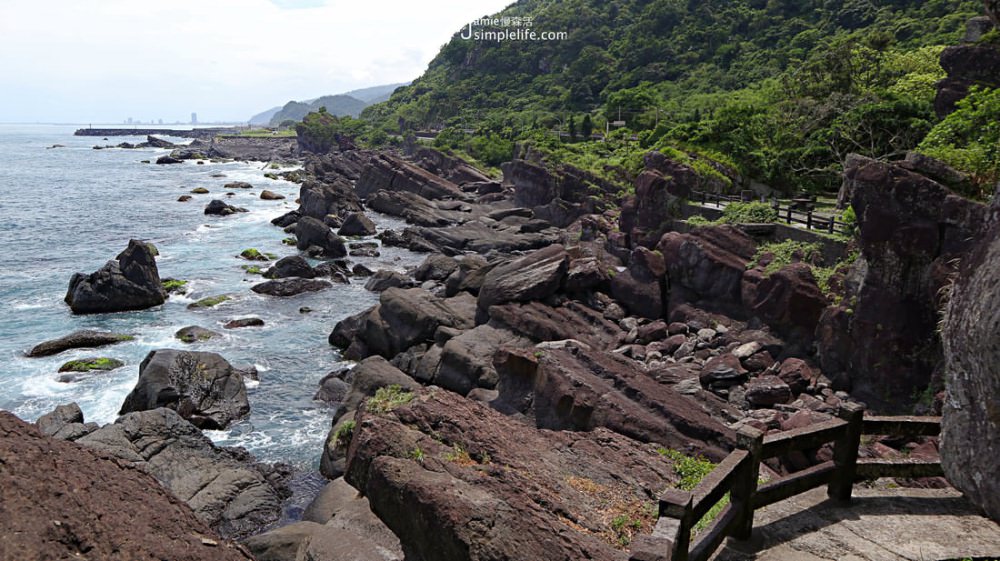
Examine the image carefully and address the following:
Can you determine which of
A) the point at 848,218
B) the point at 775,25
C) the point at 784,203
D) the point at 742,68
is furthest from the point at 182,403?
the point at 775,25

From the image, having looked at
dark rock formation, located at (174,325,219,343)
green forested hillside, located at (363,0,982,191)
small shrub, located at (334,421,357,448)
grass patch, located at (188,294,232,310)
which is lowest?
dark rock formation, located at (174,325,219,343)

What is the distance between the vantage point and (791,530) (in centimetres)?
809

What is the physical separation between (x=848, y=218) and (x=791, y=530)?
64.9 ft

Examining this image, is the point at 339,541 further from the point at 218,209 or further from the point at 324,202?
→ the point at 218,209

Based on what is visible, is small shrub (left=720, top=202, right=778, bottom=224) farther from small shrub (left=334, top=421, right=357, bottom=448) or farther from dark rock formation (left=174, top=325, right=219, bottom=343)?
dark rock formation (left=174, top=325, right=219, bottom=343)

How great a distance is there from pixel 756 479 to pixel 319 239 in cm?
5102

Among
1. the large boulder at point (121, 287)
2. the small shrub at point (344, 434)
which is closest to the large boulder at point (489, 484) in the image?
the small shrub at point (344, 434)

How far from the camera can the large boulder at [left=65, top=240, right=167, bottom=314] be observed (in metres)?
36.8

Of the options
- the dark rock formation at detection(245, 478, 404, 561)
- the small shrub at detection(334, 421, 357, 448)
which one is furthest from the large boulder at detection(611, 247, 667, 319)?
the dark rock formation at detection(245, 478, 404, 561)

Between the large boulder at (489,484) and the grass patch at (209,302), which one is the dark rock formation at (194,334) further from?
the large boulder at (489,484)

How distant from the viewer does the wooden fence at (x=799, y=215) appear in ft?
86.0

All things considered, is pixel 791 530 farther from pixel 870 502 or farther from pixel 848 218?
pixel 848 218

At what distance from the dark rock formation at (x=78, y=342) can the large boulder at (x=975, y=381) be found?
3637 cm

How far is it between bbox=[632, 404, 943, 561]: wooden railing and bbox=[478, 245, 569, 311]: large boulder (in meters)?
20.7
